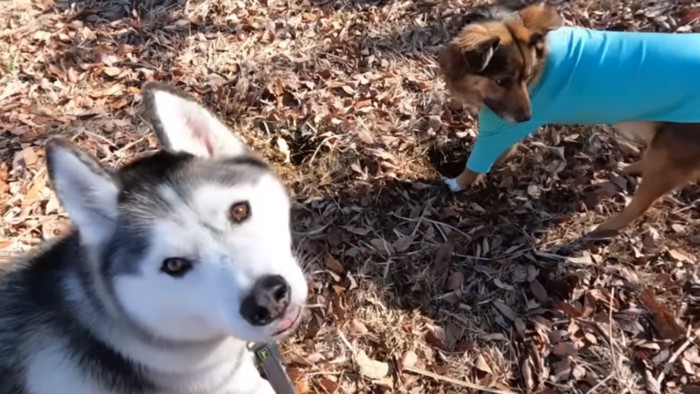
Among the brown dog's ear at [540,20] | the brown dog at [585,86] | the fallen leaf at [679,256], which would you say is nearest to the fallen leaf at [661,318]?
the fallen leaf at [679,256]

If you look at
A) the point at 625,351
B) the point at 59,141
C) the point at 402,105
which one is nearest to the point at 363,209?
the point at 402,105

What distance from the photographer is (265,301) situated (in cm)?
179

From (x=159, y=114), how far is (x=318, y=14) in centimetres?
301

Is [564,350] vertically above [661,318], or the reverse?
[661,318]

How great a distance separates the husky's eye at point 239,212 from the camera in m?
1.92

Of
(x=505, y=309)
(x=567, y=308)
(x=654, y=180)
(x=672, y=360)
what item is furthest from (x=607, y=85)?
(x=672, y=360)

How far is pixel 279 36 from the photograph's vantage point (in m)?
4.64

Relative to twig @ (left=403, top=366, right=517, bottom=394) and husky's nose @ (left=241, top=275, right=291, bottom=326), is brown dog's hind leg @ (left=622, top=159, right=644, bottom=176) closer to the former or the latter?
twig @ (left=403, top=366, right=517, bottom=394)

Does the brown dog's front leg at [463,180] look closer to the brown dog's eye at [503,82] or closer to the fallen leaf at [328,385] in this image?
the brown dog's eye at [503,82]

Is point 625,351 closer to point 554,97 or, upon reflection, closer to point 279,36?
point 554,97

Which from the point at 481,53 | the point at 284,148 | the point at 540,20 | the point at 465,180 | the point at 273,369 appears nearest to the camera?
the point at 273,369

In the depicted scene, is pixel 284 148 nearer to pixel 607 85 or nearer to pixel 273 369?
pixel 273 369

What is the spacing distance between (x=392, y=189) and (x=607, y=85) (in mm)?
1359

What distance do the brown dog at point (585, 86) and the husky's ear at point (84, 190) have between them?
2.19 metres
